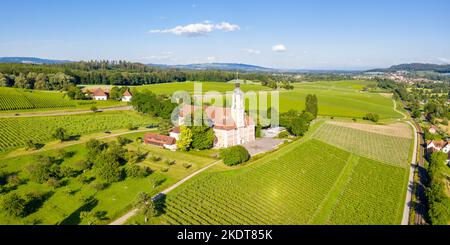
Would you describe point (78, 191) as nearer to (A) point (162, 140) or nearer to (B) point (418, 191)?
(A) point (162, 140)

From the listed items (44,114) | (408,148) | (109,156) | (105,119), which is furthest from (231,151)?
(44,114)

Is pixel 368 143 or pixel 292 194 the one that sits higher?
pixel 368 143

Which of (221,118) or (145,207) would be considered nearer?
(145,207)

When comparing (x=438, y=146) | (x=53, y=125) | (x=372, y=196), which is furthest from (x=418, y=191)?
(x=53, y=125)

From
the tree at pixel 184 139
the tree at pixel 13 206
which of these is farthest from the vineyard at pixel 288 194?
the tree at pixel 13 206

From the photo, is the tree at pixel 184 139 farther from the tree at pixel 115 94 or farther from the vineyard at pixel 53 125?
the tree at pixel 115 94

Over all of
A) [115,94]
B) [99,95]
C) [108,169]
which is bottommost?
[108,169]
